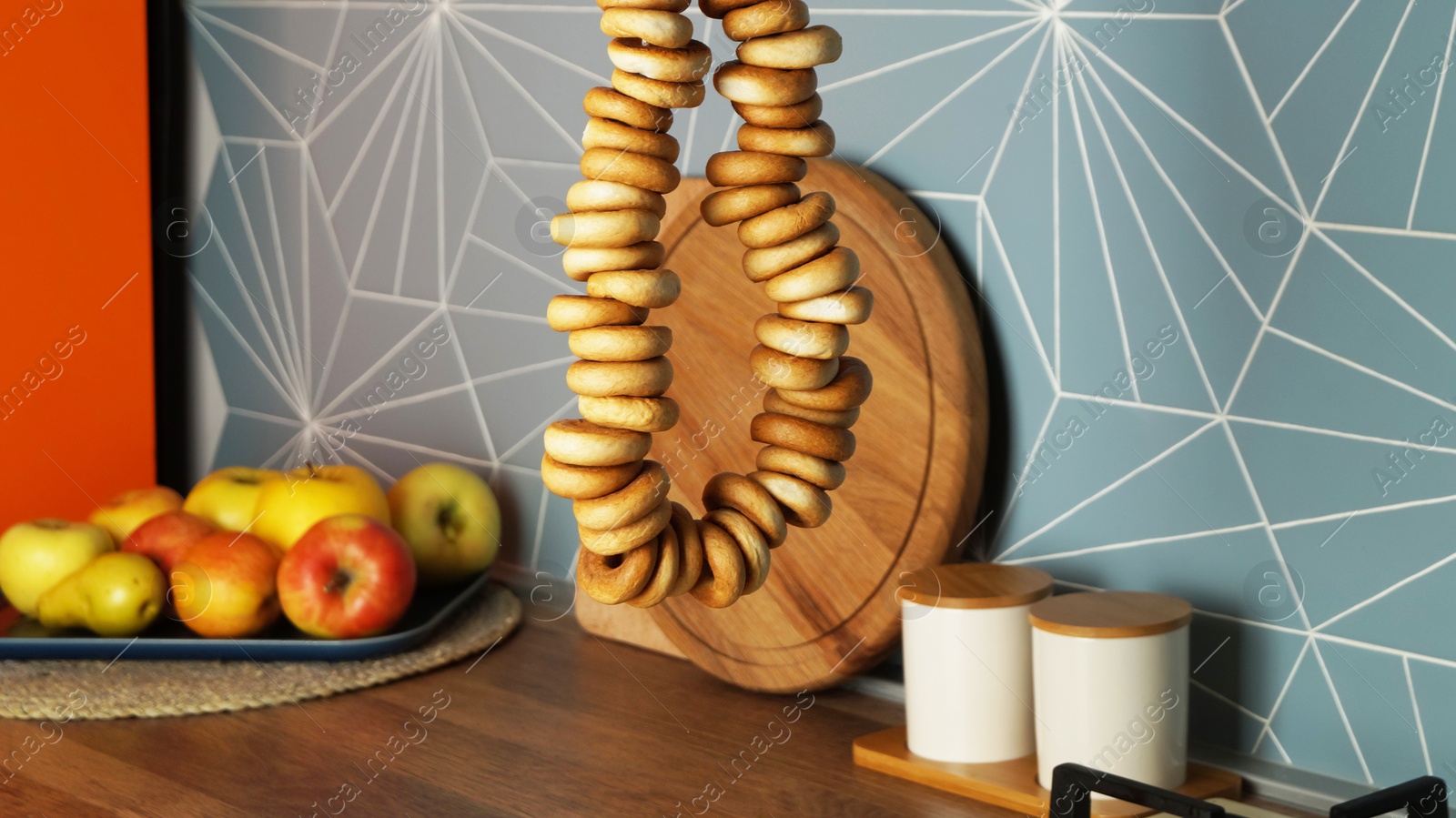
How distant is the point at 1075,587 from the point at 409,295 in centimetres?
66

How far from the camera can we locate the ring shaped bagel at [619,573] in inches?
17.6

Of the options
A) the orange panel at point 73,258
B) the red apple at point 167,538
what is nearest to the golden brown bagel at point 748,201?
the red apple at point 167,538

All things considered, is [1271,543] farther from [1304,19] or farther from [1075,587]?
[1304,19]

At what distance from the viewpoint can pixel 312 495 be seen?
3.25ft

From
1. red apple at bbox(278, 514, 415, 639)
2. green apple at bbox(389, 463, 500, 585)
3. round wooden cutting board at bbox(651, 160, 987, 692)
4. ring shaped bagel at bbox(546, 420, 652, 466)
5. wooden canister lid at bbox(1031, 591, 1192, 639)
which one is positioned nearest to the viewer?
ring shaped bagel at bbox(546, 420, 652, 466)

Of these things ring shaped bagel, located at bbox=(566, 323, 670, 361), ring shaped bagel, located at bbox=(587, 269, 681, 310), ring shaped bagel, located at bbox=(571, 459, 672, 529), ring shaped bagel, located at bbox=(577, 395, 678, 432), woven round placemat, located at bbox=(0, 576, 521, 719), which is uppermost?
ring shaped bagel, located at bbox=(587, 269, 681, 310)

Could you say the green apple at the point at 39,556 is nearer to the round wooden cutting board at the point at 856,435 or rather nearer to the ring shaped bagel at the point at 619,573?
the round wooden cutting board at the point at 856,435

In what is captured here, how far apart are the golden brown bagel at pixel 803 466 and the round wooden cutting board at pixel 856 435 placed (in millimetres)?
304

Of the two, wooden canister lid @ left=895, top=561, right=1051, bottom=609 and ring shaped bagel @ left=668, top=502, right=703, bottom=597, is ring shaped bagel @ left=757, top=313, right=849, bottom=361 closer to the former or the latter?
ring shaped bagel @ left=668, top=502, right=703, bottom=597

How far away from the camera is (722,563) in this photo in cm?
47

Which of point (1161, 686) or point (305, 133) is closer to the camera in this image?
point (1161, 686)

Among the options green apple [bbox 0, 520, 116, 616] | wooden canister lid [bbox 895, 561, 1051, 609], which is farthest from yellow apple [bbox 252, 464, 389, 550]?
wooden canister lid [bbox 895, 561, 1051, 609]

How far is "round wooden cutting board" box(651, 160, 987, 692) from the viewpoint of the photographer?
31.0 inches

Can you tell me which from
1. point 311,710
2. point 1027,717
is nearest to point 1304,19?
point 1027,717
